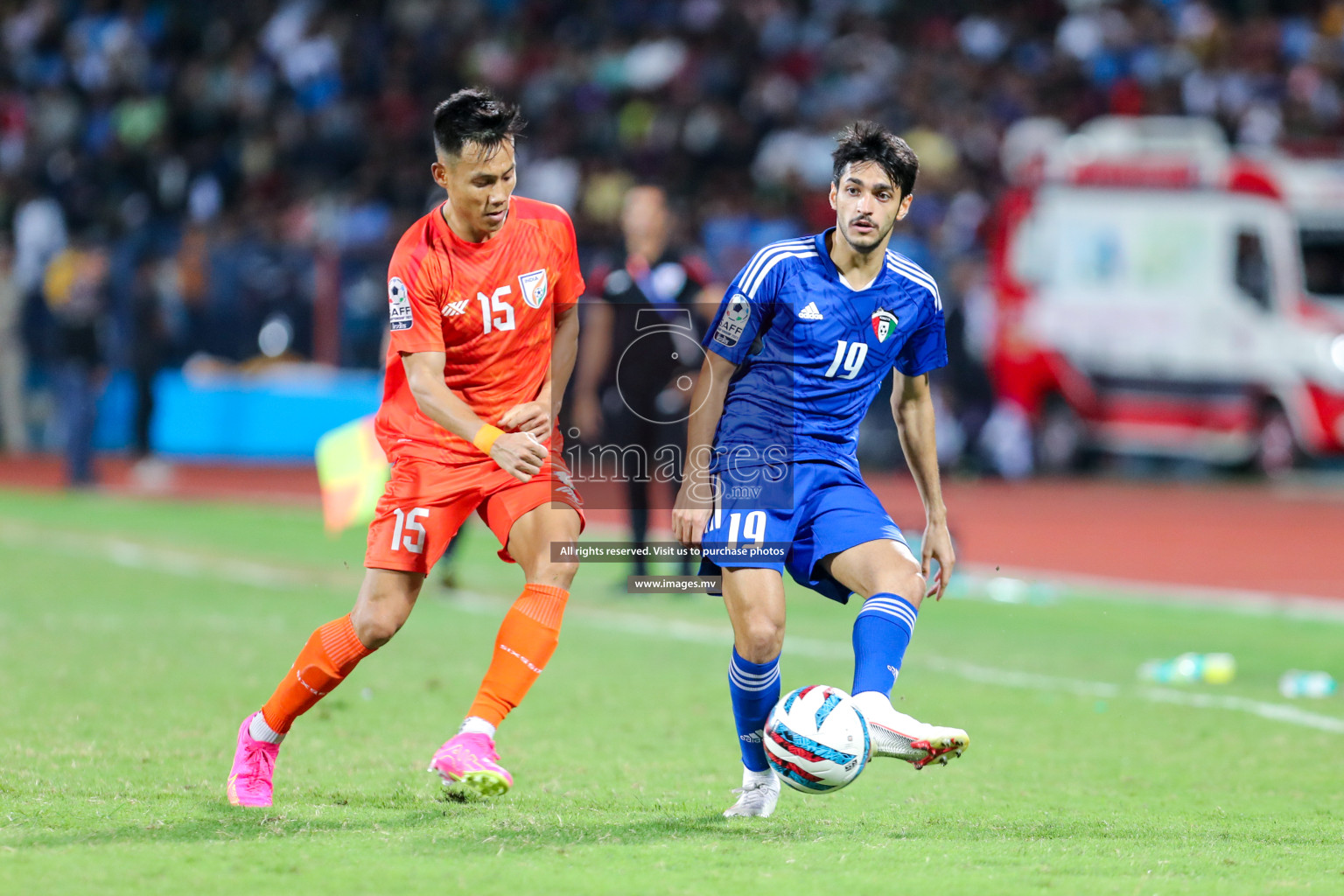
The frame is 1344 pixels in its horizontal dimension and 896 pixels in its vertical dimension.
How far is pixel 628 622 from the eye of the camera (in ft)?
35.3

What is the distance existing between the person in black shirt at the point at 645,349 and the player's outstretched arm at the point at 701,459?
5.03 meters

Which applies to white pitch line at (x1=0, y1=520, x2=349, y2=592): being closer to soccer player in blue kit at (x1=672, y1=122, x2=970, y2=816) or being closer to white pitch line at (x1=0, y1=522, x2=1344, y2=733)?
white pitch line at (x1=0, y1=522, x2=1344, y2=733)

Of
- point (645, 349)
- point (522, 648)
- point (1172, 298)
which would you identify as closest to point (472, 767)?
point (522, 648)

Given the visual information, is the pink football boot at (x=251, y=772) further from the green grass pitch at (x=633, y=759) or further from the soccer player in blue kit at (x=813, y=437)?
the soccer player in blue kit at (x=813, y=437)

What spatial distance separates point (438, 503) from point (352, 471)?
20.3 feet

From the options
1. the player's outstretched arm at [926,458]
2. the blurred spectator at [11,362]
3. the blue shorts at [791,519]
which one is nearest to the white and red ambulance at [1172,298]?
the blurred spectator at [11,362]

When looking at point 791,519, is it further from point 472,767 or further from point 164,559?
point 164,559

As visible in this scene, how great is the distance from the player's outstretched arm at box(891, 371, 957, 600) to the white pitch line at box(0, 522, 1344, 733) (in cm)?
278

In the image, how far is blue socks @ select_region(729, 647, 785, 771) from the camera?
547cm

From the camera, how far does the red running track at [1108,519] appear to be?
546 inches

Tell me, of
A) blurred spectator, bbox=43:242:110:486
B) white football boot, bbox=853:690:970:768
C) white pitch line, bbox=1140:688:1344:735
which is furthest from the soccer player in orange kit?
blurred spectator, bbox=43:242:110:486

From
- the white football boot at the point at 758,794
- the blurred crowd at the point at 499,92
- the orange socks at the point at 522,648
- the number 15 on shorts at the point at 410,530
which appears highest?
the blurred crowd at the point at 499,92

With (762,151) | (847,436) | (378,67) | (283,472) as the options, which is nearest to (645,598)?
(847,436)

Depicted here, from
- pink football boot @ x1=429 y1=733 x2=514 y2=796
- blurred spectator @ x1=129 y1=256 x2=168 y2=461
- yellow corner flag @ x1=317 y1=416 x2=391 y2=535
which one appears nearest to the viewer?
pink football boot @ x1=429 y1=733 x2=514 y2=796
